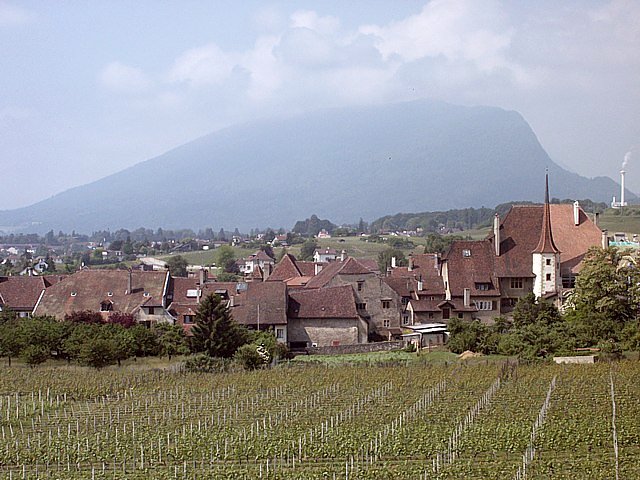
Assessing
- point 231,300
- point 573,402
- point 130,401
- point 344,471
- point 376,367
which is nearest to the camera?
point 344,471

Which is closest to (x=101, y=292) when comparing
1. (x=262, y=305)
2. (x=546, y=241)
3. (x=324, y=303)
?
(x=262, y=305)

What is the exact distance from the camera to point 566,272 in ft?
224

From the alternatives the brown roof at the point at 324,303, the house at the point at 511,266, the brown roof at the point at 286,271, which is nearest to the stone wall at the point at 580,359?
the brown roof at the point at 324,303

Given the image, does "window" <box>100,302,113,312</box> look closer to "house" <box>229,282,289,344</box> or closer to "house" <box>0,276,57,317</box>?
"house" <box>0,276,57,317</box>

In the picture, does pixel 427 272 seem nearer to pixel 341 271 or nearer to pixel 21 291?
pixel 341 271

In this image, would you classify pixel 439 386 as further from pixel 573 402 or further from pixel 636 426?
pixel 636 426

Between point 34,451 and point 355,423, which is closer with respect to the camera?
point 34,451

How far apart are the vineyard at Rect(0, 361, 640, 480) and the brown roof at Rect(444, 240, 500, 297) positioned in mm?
20556

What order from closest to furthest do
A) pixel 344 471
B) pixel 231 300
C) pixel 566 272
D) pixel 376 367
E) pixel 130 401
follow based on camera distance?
pixel 344 471
pixel 130 401
pixel 376 367
pixel 231 300
pixel 566 272

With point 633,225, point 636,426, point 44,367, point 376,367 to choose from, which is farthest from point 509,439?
point 633,225

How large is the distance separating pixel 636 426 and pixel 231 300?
3519 centimetres

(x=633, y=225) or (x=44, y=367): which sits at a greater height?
(x=633, y=225)

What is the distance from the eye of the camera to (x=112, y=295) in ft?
216

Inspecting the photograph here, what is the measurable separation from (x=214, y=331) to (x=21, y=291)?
26744mm
